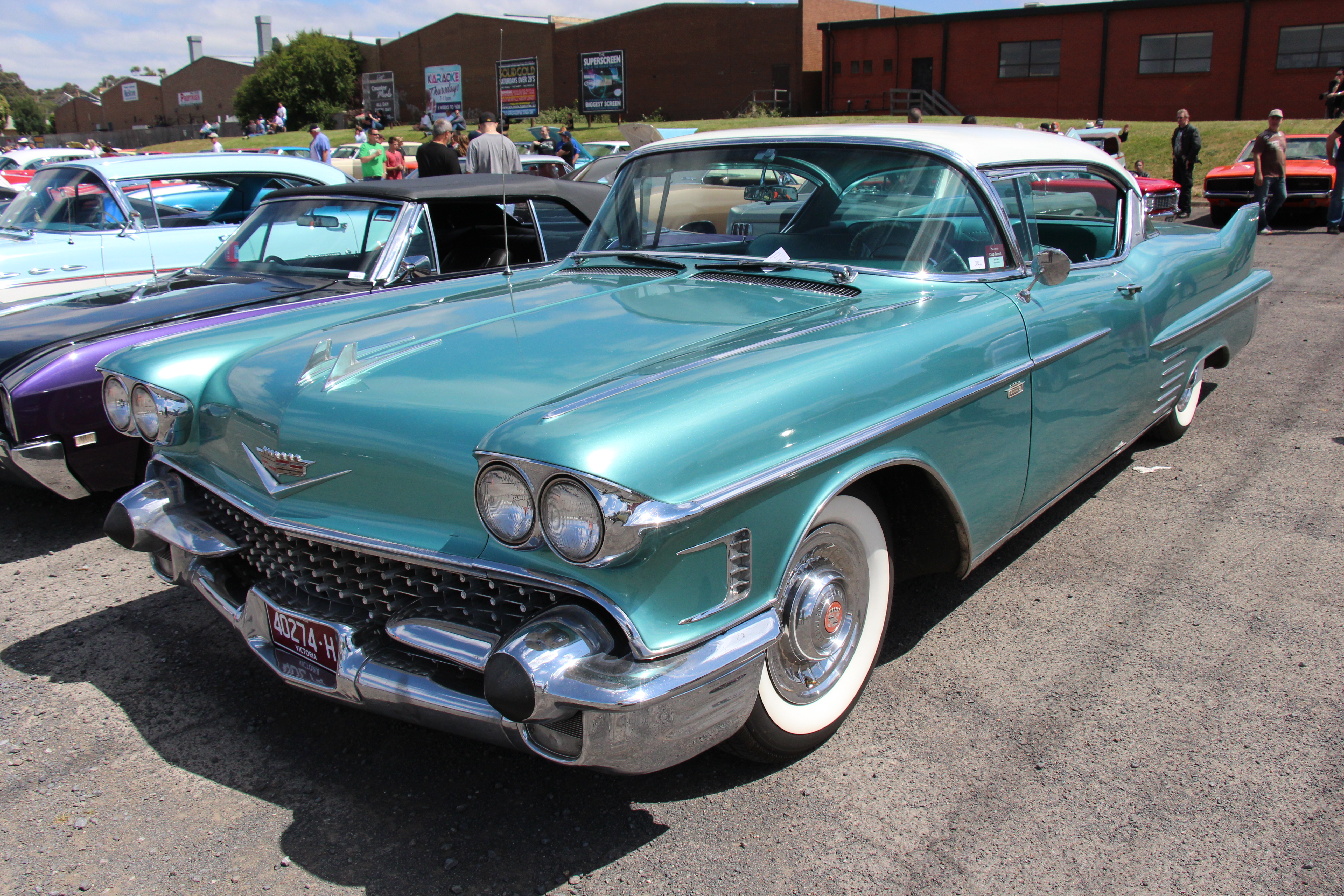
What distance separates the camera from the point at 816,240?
122 inches

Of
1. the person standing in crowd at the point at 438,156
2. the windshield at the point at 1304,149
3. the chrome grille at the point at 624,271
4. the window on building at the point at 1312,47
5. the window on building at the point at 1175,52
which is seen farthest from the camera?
the window on building at the point at 1175,52

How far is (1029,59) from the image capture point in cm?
3156

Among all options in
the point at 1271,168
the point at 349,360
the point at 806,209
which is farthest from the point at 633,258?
the point at 1271,168

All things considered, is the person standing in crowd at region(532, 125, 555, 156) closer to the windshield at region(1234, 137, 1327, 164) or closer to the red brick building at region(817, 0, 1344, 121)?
the windshield at region(1234, 137, 1327, 164)

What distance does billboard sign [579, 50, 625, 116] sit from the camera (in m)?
44.9

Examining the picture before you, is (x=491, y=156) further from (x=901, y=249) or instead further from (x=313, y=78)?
(x=313, y=78)

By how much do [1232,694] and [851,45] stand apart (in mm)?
36805

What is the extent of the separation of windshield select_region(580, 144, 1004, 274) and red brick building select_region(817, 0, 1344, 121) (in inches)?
1194

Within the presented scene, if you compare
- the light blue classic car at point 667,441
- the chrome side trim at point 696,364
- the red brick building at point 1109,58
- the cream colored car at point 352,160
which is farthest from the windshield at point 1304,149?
the red brick building at point 1109,58

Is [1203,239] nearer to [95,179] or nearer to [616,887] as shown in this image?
[616,887]

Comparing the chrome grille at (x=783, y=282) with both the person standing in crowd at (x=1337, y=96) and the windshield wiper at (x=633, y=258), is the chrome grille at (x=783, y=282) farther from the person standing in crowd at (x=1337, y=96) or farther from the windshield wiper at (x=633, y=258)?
the person standing in crowd at (x=1337, y=96)

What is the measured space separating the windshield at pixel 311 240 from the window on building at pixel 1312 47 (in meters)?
31.0

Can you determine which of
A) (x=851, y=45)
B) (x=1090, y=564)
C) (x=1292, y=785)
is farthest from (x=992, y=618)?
(x=851, y=45)

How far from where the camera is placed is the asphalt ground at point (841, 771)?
6.64 ft
